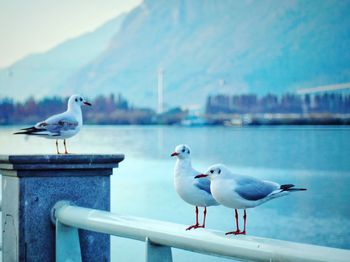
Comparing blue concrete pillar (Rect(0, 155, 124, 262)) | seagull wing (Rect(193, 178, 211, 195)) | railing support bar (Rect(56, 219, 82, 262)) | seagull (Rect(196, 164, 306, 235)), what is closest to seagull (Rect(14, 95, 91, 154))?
blue concrete pillar (Rect(0, 155, 124, 262))

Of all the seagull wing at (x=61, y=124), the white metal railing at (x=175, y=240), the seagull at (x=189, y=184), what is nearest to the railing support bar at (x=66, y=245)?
the white metal railing at (x=175, y=240)

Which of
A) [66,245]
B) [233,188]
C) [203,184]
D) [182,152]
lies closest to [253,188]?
[233,188]

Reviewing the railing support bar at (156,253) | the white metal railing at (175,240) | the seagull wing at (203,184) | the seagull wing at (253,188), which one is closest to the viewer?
the white metal railing at (175,240)

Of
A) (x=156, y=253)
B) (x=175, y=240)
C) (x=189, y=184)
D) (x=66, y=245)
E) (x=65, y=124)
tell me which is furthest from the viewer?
(x=65, y=124)

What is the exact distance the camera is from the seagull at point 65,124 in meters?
4.11

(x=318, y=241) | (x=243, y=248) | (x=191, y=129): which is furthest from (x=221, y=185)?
(x=191, y=129)

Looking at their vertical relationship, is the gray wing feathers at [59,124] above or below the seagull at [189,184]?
above

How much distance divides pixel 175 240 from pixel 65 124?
5.73 ft

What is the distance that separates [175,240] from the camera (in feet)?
8.43

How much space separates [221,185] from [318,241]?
15433 mm

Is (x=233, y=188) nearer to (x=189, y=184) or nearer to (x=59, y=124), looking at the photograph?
(x=189, y=184)

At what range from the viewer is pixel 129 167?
4372 centimetres

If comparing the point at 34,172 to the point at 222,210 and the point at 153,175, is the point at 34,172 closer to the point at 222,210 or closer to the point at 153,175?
the point at 222,210

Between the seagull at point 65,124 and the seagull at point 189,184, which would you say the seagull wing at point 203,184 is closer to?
the seagull at point 189,184
